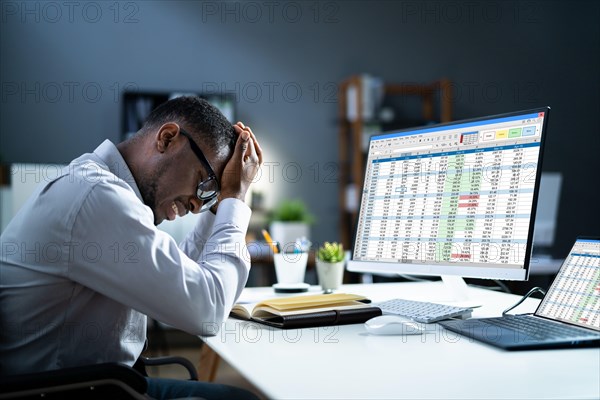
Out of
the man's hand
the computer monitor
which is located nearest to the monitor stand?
the computer monitor

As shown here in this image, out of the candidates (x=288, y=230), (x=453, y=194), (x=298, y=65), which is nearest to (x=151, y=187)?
(x=453, y=194)

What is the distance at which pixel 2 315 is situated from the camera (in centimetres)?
114

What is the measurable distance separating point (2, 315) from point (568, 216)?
586 centimetres

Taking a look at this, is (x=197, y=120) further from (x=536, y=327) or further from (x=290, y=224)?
(x=290, y=224)

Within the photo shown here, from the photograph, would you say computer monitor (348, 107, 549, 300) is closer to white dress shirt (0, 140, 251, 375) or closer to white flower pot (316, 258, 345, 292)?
white flower pot (316, 258, 345, 292)

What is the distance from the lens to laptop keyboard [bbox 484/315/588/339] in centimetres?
116

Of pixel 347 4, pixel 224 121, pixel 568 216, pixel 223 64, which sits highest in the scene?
pixel 347 4

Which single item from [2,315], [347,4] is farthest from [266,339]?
[347,4]

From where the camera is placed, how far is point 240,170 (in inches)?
56.2

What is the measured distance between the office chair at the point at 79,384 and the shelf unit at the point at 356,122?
166 inches

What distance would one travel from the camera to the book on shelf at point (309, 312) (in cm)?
137

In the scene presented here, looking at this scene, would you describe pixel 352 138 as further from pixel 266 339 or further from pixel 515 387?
pixel 515 387

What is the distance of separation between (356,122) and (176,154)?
393 cm

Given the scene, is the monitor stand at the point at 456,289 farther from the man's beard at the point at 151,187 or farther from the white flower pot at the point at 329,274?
the man's beard at the point at 151,187
